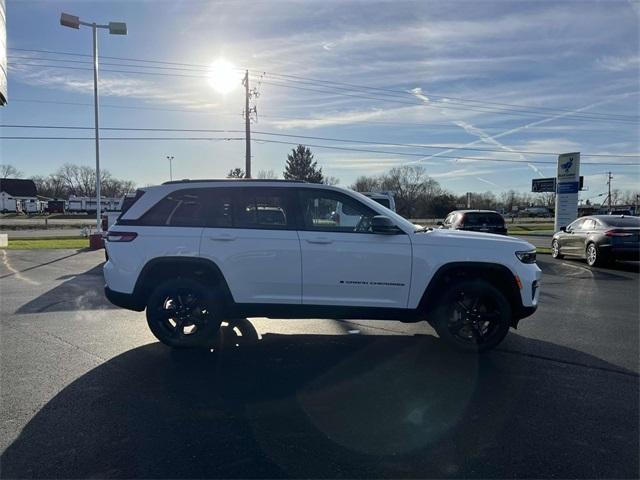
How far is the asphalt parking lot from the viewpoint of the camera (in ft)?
9.95

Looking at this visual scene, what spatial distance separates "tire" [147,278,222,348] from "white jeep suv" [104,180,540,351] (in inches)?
0.5

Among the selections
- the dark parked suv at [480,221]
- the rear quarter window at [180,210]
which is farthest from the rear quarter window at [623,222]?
the rear quarter window at [180,210]

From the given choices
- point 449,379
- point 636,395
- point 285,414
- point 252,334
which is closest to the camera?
point 285,414

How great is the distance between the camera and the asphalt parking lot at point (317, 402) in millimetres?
3033

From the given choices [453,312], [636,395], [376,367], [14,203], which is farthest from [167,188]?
[14,203]

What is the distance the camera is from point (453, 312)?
521cm

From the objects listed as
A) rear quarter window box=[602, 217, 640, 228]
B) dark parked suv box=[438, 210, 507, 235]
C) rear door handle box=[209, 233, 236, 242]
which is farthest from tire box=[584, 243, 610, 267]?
rear door handle box=[209, 233, 236, 242]

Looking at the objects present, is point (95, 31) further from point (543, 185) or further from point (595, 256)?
point (543, 185)

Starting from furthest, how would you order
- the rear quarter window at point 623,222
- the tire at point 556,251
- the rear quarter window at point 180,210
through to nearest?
the tire at point 556,251 < the rear quarter window at point 623,222 < the rear quarter window at point 180,210

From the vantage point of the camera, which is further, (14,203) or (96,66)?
(14,203)

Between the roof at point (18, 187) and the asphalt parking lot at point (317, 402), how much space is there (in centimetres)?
11211

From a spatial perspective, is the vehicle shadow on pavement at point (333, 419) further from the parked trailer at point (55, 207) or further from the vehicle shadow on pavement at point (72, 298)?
the parked trailer at point (55, 207)

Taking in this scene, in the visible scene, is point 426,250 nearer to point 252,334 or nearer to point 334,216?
point 334,216

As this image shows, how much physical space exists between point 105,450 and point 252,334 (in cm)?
297
